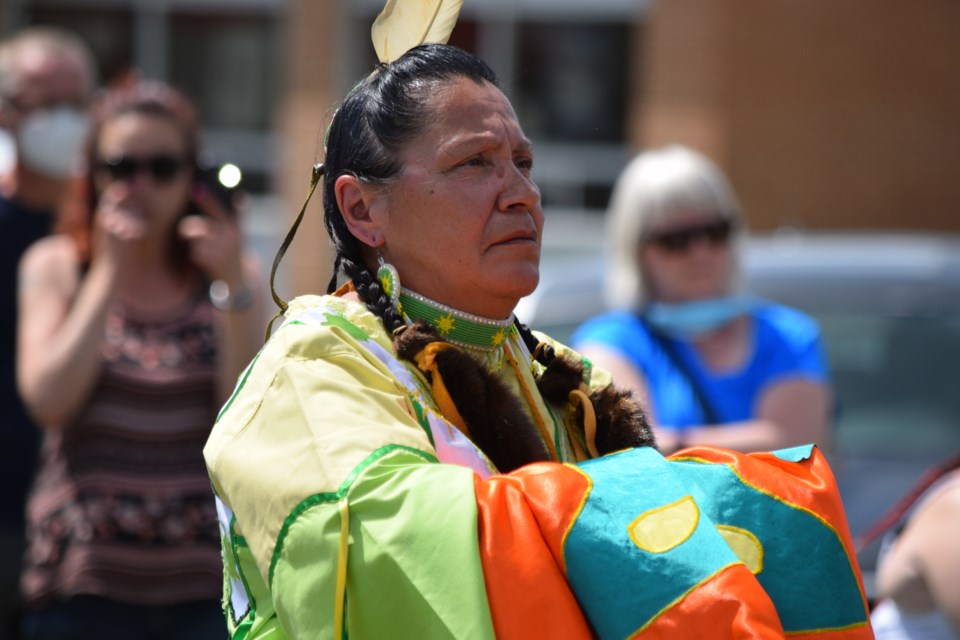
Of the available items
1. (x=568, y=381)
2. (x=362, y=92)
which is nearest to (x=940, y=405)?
(x=568, y=381)

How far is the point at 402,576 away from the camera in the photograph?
1.71 metres

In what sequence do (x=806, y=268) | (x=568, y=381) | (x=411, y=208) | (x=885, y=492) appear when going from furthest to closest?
1. (x=806, y=268)
2. (x=885, y=492)
3. (x=568, y=381)
4. (x=411, y=208)

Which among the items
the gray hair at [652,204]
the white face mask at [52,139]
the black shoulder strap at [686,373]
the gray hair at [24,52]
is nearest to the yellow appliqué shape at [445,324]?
the black shoulder strap at [686,373]

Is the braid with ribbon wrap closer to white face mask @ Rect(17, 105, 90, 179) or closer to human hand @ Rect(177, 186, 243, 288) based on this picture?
human hand @ Rect(177, 186, 243, 288)

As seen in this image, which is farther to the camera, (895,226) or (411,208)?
(895,226)

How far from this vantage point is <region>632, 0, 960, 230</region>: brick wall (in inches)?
454

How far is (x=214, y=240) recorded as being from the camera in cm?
361

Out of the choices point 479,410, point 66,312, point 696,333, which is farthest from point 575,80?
point 479,410

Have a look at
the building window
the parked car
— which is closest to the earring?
the parked car

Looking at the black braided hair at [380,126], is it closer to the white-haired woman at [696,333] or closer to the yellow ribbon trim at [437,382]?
the yellow ribbon trim at [437,382]

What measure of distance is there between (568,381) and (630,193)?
2029mm

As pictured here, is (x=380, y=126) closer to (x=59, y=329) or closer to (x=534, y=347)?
(x=534, y=347)

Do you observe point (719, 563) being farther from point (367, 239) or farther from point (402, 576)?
point (367, 239)

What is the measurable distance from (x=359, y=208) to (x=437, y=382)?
1.10 ft
